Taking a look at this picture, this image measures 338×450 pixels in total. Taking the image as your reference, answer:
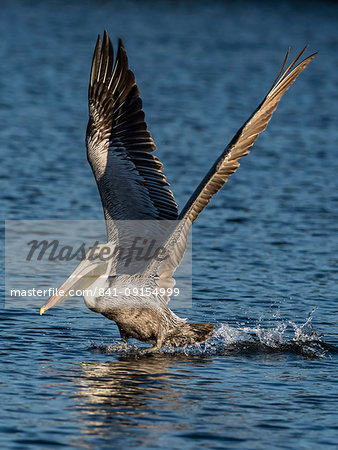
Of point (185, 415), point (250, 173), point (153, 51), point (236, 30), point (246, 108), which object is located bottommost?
point (185, 415)

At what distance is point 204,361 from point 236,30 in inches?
1162

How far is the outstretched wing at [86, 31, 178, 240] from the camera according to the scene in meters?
8.88

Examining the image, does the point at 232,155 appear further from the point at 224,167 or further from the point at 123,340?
the point at 123,340

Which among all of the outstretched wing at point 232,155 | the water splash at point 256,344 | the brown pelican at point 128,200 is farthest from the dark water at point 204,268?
the outstretched wing at point 232,155

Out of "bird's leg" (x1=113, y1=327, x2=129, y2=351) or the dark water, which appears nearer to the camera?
the dark water

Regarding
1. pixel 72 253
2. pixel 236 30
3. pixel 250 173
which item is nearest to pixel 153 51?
pixel 236 30

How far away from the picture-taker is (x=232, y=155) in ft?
26.5

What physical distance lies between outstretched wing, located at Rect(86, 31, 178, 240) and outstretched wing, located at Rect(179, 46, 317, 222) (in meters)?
1.00

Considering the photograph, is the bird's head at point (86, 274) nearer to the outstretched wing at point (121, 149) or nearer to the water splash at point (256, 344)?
the outstretched wing at point (121, 149)

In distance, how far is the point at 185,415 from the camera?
693cm

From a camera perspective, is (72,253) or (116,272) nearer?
(116,272)

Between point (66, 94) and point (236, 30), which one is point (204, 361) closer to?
point (66, 94)

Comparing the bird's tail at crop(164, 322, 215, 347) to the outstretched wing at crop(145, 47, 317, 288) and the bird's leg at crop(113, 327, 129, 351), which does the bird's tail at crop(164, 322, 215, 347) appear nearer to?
the bird's leg at crop(113, 327, 129, 351)

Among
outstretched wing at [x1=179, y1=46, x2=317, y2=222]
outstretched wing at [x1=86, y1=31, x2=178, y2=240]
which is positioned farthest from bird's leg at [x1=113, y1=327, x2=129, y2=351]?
outstretched wing at [x1=179, y1=46, x2=317, y2=222]
